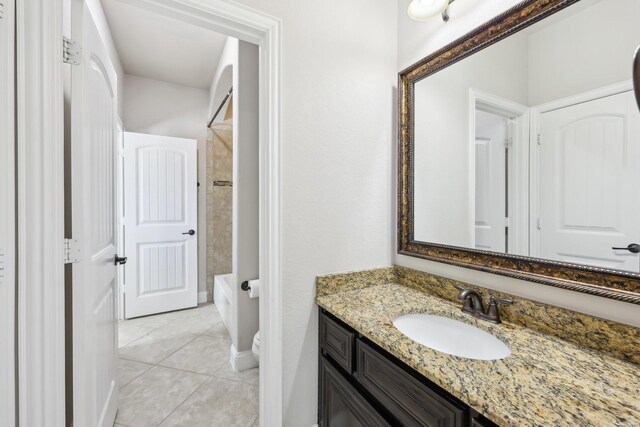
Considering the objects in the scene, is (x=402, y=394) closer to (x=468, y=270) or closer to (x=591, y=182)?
(x=468, y=270)

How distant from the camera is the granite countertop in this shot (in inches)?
22.9

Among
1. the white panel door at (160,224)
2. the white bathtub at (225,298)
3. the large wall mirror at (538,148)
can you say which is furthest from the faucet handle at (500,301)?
the white panel door at (160,224)

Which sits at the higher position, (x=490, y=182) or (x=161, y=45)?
(x=161, y=45)

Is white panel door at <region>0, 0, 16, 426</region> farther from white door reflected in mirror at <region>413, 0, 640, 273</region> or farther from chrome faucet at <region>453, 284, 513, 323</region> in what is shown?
white door reflected in mirror at <region>413, 0, 640, 273</region>

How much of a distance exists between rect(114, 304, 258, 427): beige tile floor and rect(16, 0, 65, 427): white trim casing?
2.80ft

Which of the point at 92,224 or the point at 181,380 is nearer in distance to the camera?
the point at 92,224

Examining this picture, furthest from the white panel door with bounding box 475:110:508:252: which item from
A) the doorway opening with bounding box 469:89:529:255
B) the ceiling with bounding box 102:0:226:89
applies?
the ceiling with bounding box 102:0:226:89

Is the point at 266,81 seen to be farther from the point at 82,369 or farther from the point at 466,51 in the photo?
the point at 82,369

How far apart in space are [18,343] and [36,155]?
1.99 feet

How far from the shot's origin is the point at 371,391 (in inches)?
39.4

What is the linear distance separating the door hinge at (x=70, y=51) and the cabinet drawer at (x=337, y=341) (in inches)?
57.2

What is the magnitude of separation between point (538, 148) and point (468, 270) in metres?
0.56

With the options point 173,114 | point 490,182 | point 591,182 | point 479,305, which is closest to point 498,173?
point 490,182

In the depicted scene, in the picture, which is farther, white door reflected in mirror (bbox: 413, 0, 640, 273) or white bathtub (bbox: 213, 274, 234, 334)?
white bathtub (bbox: 213, 274, 234, 334)
